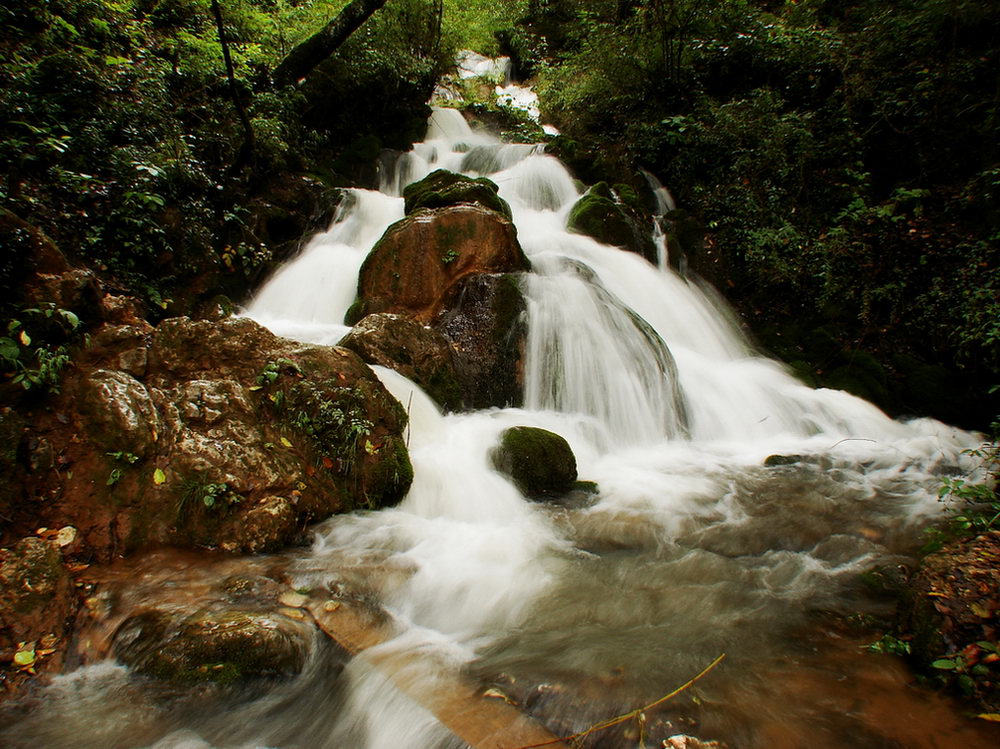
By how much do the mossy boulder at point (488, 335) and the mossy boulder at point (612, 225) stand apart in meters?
3.45

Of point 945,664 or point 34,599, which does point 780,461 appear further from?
→ point 34,599

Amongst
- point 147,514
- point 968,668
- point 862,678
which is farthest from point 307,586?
point 968,668

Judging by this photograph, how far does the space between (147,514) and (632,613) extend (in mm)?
3194

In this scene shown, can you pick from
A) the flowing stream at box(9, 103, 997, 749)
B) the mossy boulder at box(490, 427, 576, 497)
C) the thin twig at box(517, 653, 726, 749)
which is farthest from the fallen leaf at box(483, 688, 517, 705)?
the mossy boulder at box(490, 427, 576, 497)

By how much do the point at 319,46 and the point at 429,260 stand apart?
5.80 meters

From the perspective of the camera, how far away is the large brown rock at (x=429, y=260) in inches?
264

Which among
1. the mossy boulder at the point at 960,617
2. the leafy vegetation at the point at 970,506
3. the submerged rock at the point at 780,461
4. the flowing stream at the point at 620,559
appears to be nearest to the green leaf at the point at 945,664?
the mossy boulder at the point at 960,617

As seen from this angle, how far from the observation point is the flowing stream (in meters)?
2.15

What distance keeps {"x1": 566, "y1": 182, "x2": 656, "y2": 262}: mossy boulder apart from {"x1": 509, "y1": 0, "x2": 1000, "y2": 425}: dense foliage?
A: 1.24 m

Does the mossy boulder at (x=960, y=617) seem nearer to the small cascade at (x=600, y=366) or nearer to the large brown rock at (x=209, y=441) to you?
the large brown rock at (x=209, y=441)

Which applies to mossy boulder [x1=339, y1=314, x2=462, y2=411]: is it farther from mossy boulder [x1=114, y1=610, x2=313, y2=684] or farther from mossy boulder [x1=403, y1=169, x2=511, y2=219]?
mossy boulder [x1=114, y1=610, x2=313, y2=684]

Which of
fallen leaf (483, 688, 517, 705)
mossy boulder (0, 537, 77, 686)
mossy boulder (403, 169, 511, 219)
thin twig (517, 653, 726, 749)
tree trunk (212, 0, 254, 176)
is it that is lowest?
fallen leaf (483, 688, 517, 705)

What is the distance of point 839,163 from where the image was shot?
30.0 ft

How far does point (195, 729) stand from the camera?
212cm
